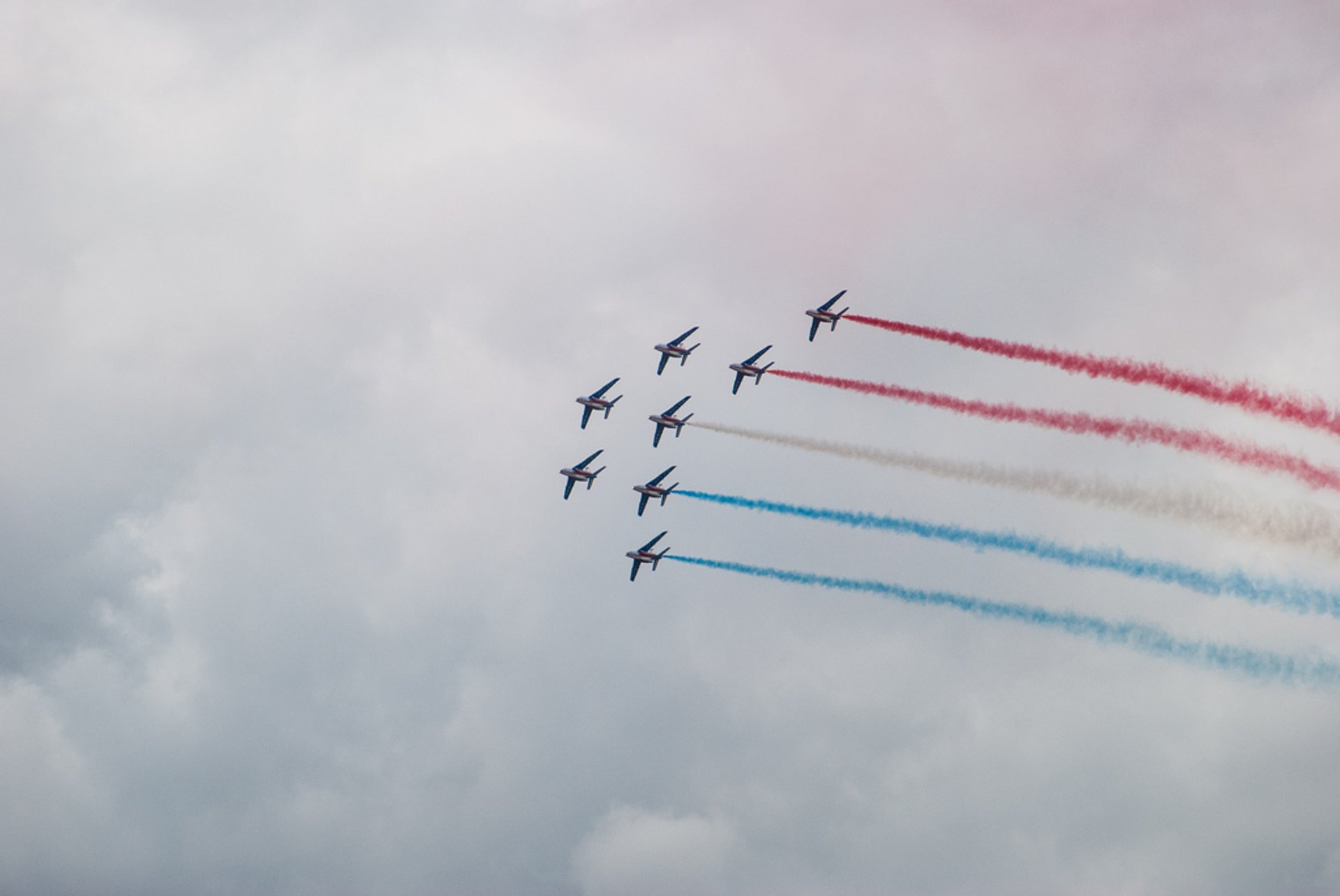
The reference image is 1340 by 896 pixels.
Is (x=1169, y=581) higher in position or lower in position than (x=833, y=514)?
lower

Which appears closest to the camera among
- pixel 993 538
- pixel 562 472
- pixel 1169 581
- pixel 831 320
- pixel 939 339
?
pixel 1169 581

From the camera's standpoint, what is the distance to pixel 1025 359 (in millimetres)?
102375

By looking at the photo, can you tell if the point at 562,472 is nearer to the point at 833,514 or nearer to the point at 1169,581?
the point at 833,514

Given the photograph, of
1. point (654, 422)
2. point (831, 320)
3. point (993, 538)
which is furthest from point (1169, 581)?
point (654, 422)

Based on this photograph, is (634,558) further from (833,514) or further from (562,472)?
A: (833,514)

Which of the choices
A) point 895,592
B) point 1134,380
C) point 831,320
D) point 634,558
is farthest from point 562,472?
point 1134,380

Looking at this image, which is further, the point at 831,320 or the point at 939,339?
the point at 831,320

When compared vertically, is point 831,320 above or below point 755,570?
above

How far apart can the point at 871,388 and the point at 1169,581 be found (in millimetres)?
25888

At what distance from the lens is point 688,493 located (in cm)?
12519

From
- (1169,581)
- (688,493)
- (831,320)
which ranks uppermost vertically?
(831,320)

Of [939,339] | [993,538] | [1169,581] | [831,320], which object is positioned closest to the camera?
[1169,581]

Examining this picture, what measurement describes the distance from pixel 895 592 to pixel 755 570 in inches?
456

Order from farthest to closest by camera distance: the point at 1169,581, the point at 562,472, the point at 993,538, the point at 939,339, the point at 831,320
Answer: the point at 562,472 → the point at 831,320 → the point at 939,339 → the point at 993,538 → the point at 1169,581
